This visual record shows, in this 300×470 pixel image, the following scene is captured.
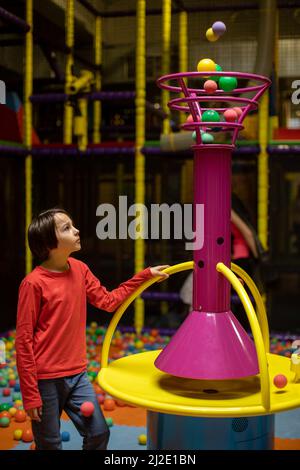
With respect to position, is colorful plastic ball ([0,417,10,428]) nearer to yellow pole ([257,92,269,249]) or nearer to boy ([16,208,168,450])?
boy ([16,208,168,450])

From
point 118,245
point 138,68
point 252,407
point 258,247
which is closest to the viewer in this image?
point 252,407

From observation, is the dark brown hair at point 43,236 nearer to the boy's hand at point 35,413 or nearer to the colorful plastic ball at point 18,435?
the boy's hand at point 35,413

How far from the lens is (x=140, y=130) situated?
5.05 metres

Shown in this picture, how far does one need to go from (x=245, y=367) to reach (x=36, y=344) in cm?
64

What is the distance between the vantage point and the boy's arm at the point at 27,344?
1946mm

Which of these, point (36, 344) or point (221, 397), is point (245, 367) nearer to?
point (221, 397)

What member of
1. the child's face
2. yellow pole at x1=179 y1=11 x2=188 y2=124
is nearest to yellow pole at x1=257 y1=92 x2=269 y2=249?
yellow pole at x1=179 y1=11 x2=188 y2=124

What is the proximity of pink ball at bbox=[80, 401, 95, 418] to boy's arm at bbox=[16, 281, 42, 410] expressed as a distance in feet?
0.49

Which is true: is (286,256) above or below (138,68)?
below

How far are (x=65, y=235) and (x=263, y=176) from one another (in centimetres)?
306

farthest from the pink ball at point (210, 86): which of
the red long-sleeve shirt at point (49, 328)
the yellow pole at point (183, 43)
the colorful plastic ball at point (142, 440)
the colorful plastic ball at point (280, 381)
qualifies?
the yellow pole at point (183, 43)

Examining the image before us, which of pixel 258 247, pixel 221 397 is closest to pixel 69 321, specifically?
pixel 221 397

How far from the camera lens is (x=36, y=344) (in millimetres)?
2035

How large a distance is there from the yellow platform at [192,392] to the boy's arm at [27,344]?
0.71 ft
